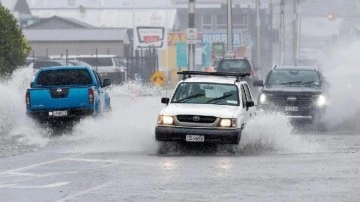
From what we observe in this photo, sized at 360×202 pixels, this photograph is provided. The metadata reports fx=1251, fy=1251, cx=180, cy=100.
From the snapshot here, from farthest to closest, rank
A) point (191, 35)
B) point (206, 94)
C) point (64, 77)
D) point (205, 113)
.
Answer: point (191, 35)
point (64, 77)
point (206, 94)
point (205, 113)

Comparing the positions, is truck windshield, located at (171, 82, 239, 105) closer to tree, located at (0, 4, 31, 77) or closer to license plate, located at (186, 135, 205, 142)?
license plate, located at (186, 135, 205, 142)

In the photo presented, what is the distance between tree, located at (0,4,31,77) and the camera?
42906mm

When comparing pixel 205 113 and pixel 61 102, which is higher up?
pixel 205 113

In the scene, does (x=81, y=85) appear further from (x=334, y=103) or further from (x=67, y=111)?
(x=334, y=103)

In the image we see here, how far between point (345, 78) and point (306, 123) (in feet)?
15.5

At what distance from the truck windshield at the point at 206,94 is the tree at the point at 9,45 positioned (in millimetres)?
19463

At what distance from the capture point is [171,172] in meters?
18.8

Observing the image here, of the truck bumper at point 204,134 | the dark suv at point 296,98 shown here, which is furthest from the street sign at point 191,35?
the truck bumper at point 204,134

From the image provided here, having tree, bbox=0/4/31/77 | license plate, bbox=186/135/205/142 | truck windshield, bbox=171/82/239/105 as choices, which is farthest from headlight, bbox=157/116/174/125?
tree, bbox=0/4/31/77

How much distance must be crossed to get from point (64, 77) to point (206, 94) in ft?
25.7

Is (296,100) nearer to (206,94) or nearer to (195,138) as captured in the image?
(206,94)

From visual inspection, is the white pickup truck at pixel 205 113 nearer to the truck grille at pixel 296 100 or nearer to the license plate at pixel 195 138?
the license plate at pixel 195 138

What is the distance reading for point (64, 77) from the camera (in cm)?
3098

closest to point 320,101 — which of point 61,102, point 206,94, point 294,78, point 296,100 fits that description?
point 296,100
